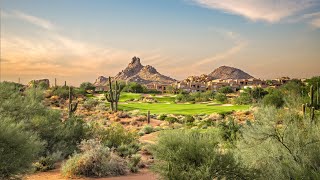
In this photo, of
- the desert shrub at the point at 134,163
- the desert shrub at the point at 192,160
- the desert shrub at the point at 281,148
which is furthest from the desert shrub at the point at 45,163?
the desert shrub at the point at 281,148

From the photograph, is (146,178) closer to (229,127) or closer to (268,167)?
(268,167)

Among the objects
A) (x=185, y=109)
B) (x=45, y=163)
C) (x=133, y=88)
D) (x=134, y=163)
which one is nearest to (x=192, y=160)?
(x=134, y=163)

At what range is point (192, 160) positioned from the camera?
12.0 m

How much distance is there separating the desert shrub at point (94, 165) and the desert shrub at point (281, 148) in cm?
620

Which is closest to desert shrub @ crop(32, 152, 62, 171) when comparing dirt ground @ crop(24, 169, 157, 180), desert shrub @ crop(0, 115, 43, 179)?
dirt ground @ crop(24, 169, 157, 180)

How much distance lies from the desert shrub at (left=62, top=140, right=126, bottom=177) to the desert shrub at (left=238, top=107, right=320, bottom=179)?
6.20m

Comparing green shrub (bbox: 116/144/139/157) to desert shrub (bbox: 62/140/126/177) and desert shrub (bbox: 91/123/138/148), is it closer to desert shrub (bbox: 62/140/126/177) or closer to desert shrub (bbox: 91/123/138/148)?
desert shrub (bbox: 91/123/138/148)

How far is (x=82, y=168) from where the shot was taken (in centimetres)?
1673

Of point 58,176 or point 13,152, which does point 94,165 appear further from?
point 13,152

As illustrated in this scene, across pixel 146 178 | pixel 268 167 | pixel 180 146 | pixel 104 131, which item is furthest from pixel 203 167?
→ pixel 104 131

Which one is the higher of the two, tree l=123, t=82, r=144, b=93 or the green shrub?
tree l=123, t=82, r=144, b=93

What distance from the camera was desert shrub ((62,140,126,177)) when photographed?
16531mm

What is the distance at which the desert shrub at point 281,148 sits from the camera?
1111cm

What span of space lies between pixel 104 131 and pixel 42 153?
5288 mm
